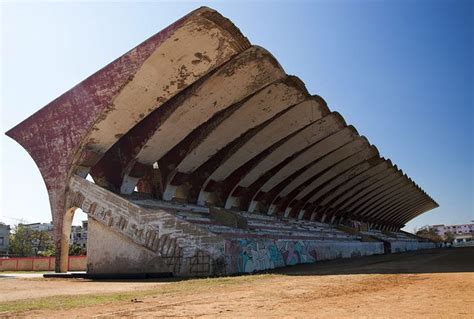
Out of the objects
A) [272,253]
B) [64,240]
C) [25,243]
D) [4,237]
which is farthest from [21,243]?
[272,253]

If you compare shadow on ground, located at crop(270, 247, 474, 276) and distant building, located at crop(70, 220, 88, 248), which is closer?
shadow on ground, located at crop(270, 247, 474, 276)

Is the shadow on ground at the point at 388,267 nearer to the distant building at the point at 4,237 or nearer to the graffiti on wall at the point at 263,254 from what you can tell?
the graffiti on wall at the point at 263,254

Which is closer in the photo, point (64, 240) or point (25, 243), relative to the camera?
point (64, 240)

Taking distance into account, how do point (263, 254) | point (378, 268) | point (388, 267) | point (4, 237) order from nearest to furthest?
point (378, 268) → point (388, 267) → point (263, 254) → point (4, 237)

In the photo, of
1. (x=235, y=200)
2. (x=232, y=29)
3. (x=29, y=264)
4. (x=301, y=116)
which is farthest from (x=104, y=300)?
(x=29, y=264)

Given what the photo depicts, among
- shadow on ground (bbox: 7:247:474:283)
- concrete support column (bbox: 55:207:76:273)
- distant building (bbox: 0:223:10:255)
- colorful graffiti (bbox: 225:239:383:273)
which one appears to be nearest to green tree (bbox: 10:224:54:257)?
distant building (bbox: 0:223:10:255)

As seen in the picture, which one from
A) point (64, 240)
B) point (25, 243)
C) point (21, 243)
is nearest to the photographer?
point (64, 240)

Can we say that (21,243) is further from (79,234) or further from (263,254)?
(263,254)

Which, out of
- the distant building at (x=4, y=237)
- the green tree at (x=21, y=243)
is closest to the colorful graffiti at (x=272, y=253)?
the green tree at (x=21, y=243)

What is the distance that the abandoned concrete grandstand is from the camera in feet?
54.1

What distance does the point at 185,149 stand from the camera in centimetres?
2330

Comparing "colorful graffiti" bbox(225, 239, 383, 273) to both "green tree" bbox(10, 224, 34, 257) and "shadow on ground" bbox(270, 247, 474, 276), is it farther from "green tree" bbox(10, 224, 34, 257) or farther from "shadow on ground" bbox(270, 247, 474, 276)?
"green tree" bbox(10, 224, 34, 257)

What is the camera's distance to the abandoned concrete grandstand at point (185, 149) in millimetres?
16500

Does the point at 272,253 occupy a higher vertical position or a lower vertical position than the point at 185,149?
lower
